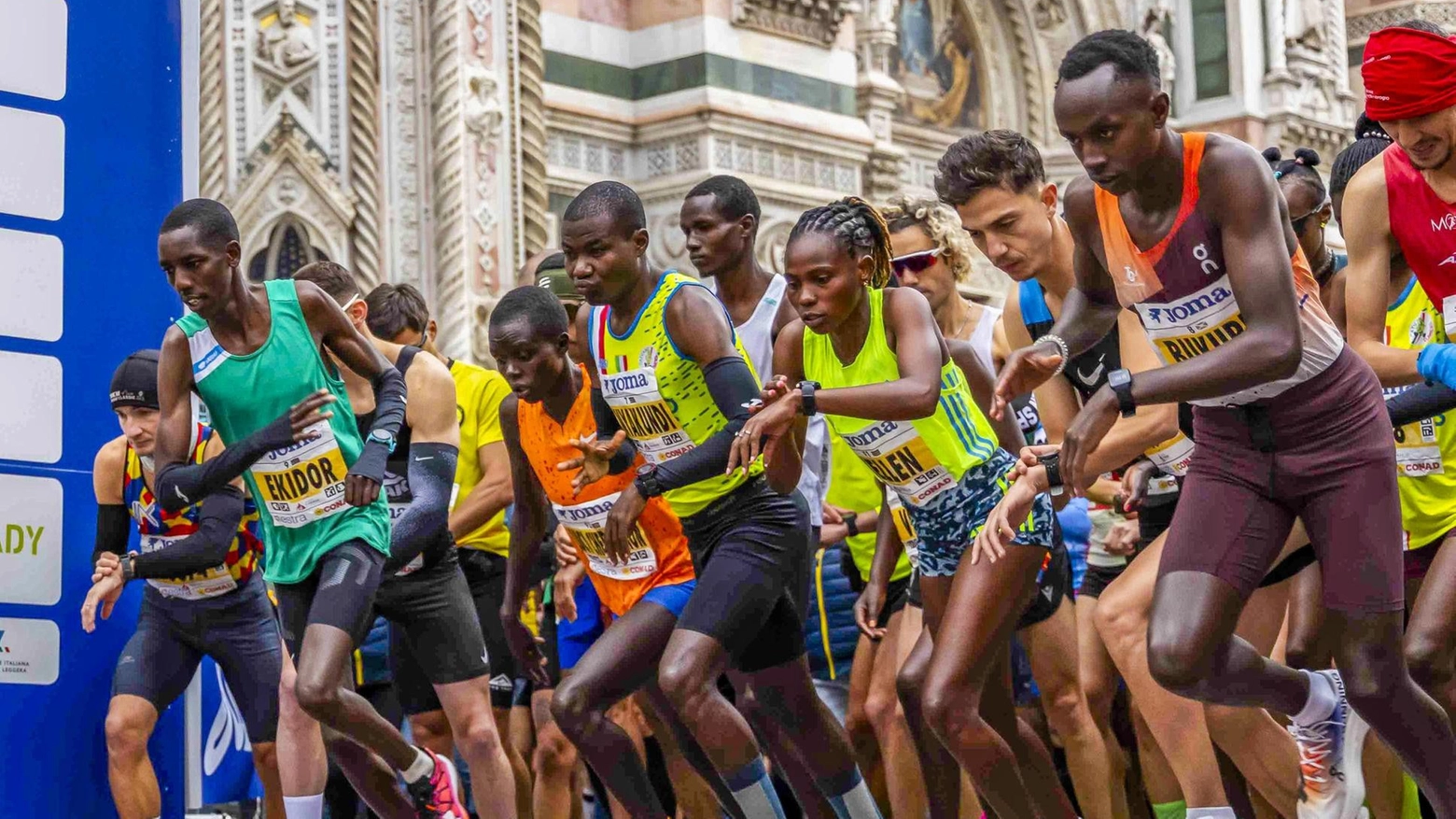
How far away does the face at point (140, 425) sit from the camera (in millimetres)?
6812

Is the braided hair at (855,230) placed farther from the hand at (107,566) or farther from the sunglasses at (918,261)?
the hand at (107,566)

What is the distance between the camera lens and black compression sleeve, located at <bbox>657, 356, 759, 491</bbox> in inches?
216

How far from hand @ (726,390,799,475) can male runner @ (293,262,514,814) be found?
6.02ft

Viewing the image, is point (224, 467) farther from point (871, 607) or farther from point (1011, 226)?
point (1011, 226)

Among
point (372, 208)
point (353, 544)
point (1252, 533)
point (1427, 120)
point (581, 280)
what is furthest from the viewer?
point (372, 208)

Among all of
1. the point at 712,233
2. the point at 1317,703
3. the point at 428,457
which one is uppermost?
the point at 712,233

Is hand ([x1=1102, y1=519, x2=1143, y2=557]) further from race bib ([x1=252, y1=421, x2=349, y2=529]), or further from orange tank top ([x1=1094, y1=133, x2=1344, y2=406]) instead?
race bib ([x1=252, y1=421, x2=349, y2=529])

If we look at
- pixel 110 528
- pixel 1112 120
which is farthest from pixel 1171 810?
pixel 110 528

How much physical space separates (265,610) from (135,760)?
68 centimetres

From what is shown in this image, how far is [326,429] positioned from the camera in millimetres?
6195

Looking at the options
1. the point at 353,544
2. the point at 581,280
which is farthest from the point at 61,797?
the point at 581,280

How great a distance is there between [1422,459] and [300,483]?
3.36 metres

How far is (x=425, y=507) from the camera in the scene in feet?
21.7

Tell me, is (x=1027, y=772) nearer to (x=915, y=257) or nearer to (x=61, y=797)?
(x=915, y=257)
